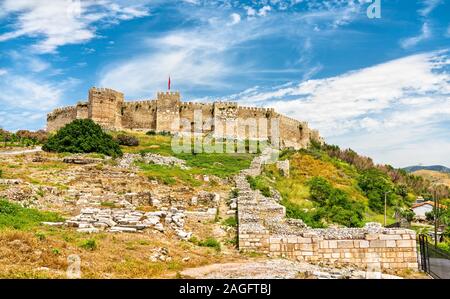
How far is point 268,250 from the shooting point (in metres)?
11.2

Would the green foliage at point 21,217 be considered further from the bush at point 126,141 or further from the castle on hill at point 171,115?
the castle on hill at point 171,115

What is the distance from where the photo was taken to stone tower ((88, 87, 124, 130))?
44500mm

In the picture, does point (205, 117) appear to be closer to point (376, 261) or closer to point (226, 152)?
point (226, 152)

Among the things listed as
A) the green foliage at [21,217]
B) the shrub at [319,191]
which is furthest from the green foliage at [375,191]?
the green foliage at [21,217]

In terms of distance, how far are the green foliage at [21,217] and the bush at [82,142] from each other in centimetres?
1573

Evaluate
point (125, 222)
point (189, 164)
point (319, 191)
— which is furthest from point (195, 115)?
point (125, 222)

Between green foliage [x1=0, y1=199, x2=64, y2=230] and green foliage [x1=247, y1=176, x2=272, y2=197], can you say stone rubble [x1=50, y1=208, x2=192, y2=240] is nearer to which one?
green foliage [x1=0, y1=199, x2=64, y2=230]

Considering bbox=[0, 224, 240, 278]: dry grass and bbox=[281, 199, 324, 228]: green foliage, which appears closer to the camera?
bbox=[0, 224, 240, 278]: dry grass

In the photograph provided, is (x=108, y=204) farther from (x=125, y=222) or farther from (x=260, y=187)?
(x=260, y=187)

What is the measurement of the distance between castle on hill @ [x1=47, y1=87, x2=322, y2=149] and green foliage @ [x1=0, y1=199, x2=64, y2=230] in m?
31.2

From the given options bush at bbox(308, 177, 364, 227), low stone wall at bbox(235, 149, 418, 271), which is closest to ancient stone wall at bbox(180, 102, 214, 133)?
bush at bbox(308, 177, 364, 227)

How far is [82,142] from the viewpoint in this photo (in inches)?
1213

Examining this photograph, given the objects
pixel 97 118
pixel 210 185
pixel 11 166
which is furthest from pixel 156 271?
pixel 97 118

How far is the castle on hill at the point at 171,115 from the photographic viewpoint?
45.3 m
